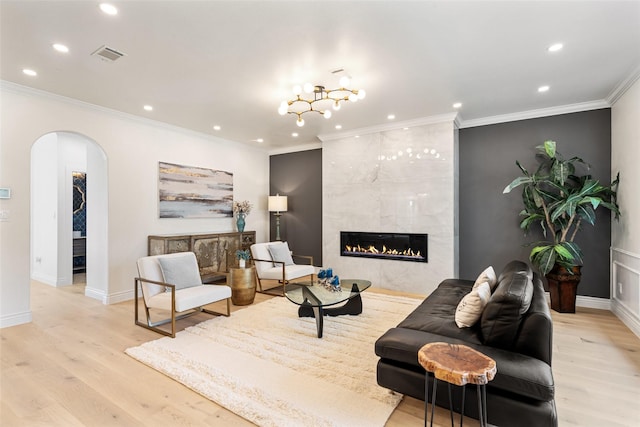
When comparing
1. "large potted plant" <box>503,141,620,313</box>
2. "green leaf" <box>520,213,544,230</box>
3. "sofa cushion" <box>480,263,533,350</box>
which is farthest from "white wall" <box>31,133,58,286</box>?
"green leaf" <box>520,213,544,230</box>

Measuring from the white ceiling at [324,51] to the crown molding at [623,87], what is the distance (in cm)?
5

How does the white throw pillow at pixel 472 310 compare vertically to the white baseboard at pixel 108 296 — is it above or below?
above

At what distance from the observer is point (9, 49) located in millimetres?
2842

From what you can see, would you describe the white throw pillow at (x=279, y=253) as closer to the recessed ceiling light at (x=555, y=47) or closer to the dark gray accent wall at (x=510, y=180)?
the dark gray accent wall at (x=510, y=180)

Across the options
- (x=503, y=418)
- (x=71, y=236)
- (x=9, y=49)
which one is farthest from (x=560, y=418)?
(x=71, y=236)

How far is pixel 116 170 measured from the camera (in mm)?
4625

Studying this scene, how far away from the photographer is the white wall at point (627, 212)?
339 cm

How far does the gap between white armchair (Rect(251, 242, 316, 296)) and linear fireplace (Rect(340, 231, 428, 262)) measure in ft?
3.38

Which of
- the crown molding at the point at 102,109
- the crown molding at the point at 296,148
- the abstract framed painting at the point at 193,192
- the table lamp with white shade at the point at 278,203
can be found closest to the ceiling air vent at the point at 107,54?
the crown molding at the point at 102,109

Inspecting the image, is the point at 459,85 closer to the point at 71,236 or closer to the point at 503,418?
the point at 503,418

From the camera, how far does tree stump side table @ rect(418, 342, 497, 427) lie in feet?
4.73

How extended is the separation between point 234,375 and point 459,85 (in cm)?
395

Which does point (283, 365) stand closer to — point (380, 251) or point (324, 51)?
point (324, 51)

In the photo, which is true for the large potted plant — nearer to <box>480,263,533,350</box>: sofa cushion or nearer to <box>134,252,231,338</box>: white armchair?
<box>480,263,533,350</box>: sofa cushion
